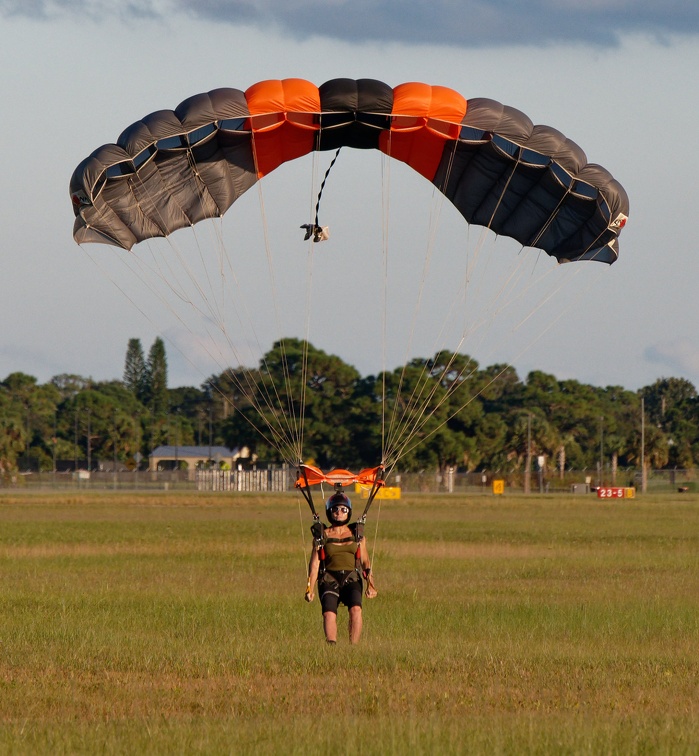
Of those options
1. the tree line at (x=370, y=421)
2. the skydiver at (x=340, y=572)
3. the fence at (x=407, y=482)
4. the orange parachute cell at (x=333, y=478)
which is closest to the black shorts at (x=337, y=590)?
the skydiver at (x=340, y=572)

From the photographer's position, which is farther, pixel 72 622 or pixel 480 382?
pixel 480 382

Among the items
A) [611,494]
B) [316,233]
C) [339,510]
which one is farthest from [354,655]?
[611,494]

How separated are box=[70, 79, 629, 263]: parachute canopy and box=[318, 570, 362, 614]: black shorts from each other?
22.1ft

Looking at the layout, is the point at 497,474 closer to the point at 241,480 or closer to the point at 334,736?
the point at 241,480

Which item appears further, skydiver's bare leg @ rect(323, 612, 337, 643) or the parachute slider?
the parachute slider

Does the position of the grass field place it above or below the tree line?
below

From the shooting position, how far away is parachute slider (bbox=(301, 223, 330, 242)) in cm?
1855

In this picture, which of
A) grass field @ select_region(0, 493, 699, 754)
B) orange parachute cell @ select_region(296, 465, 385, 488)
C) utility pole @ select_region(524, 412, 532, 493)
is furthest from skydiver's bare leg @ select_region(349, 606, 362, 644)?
utility pole @ select_region(524, 412, 532, 493)

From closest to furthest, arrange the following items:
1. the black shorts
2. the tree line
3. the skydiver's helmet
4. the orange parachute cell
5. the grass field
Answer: the grass field, the black shorts, the skydiver's helmet, the orange parachute cell, the tree line

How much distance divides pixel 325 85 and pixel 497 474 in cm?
10519

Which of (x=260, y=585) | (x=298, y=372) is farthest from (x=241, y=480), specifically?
(x=260, y=585)

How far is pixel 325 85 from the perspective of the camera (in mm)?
18359

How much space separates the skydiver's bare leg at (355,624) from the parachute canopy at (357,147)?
23.2 ft

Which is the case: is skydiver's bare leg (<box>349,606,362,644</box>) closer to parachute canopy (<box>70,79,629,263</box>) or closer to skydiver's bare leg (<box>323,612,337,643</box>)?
skydiver's bare leg (<box>323,612,337,643</box>)
